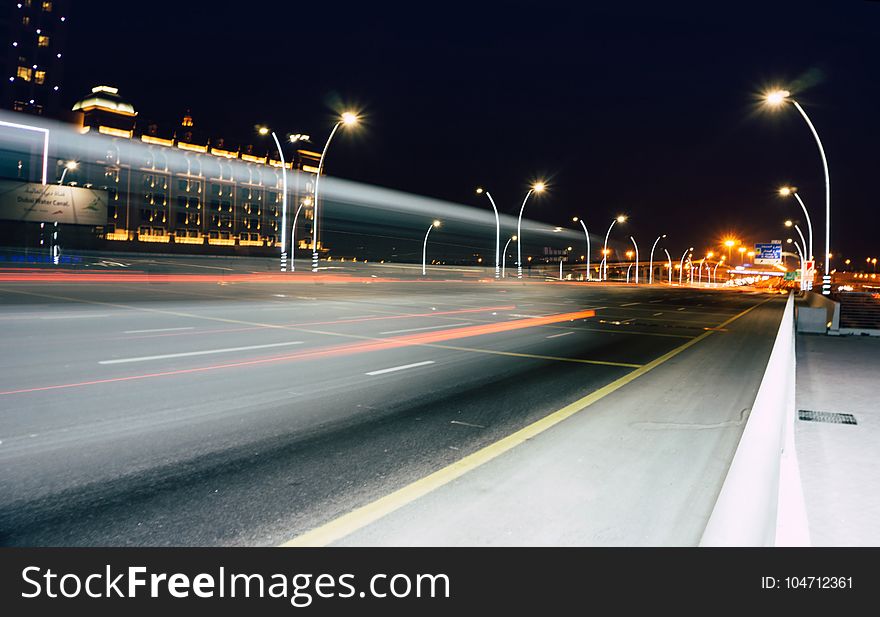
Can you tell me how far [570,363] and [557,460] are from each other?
22.2 feet

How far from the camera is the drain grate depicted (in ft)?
25.4

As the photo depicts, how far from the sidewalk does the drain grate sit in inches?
4.2

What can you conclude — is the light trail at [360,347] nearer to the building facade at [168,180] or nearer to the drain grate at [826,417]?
the drain grate at [826,417]

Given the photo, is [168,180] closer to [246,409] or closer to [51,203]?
[51,203]

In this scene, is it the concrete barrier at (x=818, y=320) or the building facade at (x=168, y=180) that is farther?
the building facade at (x=168, y=180)

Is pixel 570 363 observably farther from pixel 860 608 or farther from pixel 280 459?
pixel 860 608

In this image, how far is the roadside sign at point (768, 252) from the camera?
10175 cm

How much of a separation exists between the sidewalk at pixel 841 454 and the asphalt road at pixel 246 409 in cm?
137

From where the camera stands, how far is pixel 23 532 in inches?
158

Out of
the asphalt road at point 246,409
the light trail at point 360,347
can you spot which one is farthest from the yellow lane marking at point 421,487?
the light trail at point 360,347

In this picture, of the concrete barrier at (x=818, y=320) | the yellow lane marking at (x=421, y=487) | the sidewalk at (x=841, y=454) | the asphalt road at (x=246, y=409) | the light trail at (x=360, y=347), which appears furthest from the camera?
the concrete barrier at (x=818, y=320)

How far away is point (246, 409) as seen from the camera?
767 centimetres

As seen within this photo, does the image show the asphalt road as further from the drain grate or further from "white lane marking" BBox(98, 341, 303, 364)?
the drain grate

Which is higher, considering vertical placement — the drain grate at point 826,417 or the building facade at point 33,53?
the building facade at point 33,53
